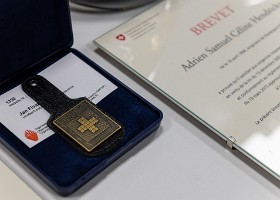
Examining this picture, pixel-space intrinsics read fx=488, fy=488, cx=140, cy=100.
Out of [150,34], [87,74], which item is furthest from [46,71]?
[150,34]

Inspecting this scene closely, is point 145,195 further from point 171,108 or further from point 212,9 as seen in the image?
point 212,9

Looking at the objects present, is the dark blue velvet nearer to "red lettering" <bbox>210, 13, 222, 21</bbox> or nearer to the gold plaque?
the gold plaque

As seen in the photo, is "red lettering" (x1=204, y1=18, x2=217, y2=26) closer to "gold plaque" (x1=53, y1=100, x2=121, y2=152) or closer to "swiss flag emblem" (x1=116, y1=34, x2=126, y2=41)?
"swiss flag emblem" (x1=116, y1=34, x2=126, y2=41)

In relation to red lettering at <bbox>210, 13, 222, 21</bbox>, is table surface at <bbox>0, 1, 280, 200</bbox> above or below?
below

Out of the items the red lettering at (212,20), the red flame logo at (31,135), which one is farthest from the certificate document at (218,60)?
the red flame logo at (31,135)

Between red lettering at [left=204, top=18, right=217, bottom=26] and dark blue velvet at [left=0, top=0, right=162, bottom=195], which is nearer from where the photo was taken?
dark blue velvet at [left=0, top=0, right=162, bottom=195]

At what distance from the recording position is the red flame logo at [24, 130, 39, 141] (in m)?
0.51

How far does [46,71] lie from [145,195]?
0.64 feet

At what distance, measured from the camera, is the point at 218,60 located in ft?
2.01

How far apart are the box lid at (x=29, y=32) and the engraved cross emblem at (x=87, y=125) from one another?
101 millimetres

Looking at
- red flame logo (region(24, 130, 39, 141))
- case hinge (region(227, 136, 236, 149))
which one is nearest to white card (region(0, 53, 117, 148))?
red flame logo (region(24, 130, 39, 141))

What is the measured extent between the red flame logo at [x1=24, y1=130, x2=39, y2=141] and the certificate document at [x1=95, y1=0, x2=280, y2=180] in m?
0.15

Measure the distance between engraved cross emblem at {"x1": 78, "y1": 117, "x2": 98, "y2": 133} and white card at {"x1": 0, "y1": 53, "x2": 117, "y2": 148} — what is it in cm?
3

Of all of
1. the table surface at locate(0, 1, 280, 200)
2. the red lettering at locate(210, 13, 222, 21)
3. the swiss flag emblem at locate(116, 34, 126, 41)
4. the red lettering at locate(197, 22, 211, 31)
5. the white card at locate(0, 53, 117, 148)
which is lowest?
the table surface at locate(0, 1, 280, 200)
